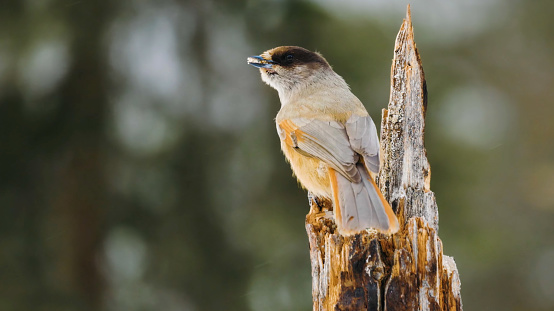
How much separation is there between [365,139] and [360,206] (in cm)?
57

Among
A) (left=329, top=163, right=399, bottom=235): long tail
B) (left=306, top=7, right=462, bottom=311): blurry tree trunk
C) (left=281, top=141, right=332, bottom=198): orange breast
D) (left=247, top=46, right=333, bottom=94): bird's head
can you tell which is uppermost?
(left=247, top=46, right=333, bottom=94): bird's head

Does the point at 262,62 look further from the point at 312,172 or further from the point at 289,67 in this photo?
the point at 312,172

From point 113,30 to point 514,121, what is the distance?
5.73m

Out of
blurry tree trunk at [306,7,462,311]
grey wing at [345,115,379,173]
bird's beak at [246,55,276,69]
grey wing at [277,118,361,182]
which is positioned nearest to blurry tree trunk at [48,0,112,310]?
bird's beak at [246,55,276,69]

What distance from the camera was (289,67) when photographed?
4.60m

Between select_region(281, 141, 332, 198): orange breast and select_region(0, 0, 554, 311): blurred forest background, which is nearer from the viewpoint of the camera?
select_region(281, 141, 332, 198): orange breast

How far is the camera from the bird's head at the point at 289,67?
4562 mm

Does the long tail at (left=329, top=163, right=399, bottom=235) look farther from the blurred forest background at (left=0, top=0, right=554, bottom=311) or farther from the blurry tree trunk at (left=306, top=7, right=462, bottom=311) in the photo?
the blurred forest background at (left=0, top=0, right=554, bottom=311)

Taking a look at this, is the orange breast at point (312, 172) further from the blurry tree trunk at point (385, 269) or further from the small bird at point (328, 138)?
the blurry tree trunk at point (385, 269)

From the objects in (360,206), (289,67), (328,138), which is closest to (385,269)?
(360,206)

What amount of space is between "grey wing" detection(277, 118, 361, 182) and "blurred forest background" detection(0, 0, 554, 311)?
10.5 ft

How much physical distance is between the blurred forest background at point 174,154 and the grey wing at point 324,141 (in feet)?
10.5

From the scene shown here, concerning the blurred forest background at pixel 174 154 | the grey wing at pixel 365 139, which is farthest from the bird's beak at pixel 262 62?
the blurred forest background at pixel 174 154

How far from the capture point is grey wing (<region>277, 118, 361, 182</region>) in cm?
342
